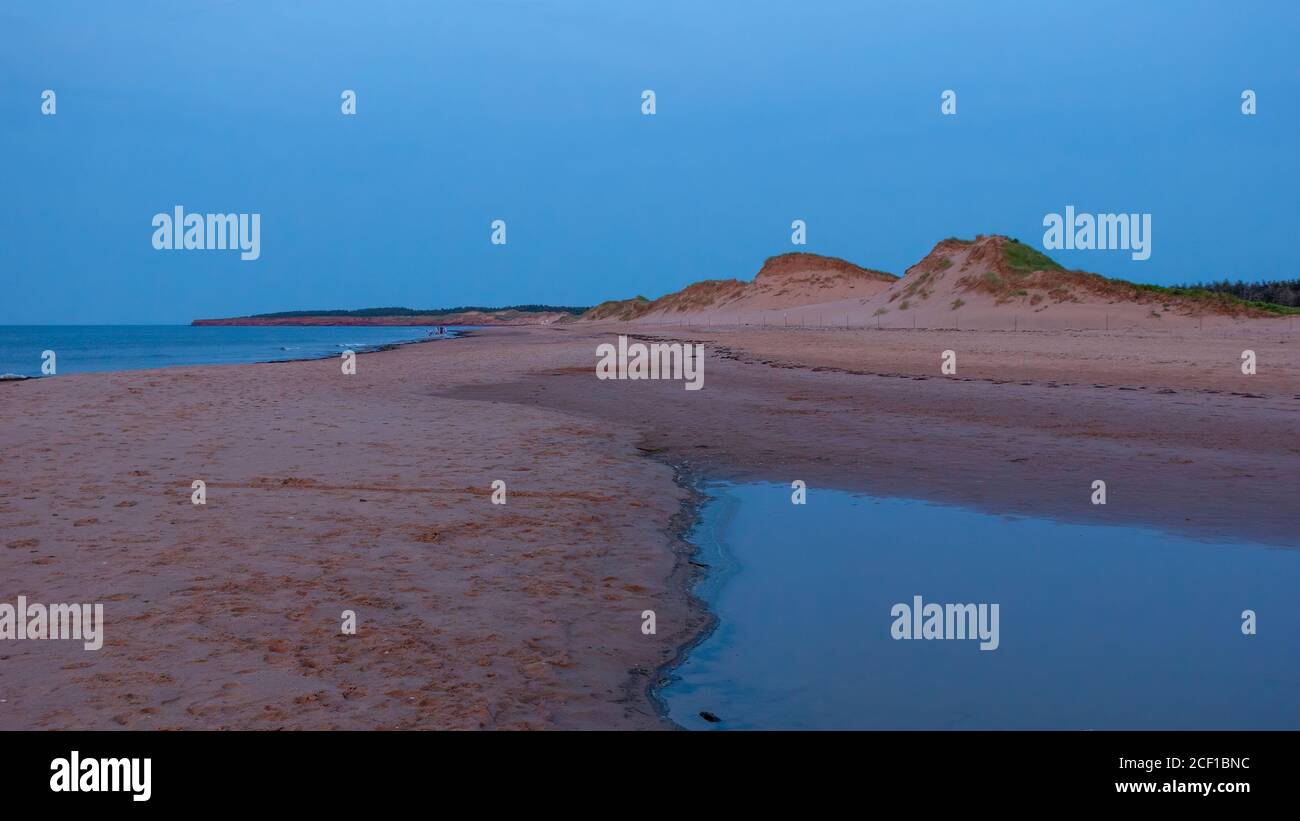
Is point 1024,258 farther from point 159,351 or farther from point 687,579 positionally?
point 687,579

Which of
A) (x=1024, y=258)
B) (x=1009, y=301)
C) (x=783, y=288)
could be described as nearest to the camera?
(x=1009, y=301)

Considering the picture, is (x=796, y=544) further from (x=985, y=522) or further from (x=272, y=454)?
(x=272, y=454)

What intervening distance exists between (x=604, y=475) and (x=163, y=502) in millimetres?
4453

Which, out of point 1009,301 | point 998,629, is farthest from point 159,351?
point 998,629

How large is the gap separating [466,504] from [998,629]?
5.05 meters

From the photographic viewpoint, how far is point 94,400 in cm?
1944

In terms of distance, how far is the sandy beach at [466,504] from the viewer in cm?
514

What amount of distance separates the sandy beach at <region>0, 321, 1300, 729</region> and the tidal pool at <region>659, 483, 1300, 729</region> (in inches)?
18.7

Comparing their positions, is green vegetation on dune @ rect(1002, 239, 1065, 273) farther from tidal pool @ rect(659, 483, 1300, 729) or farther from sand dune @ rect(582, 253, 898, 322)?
tidal pool @ rect(659, 483, 1300, 729)

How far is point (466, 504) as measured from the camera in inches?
379

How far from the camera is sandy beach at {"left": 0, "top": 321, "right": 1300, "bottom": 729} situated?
5.14 meters
